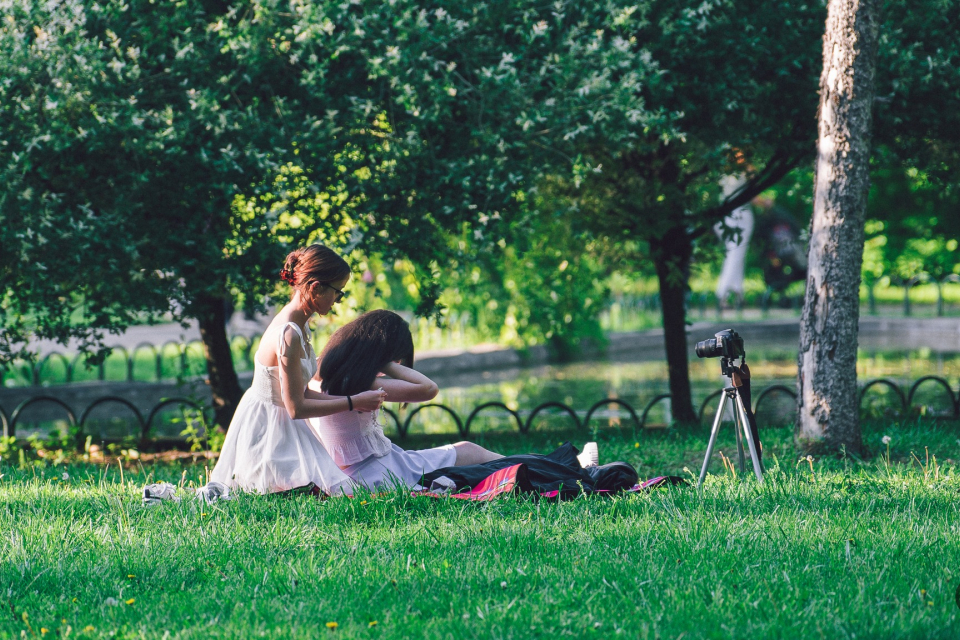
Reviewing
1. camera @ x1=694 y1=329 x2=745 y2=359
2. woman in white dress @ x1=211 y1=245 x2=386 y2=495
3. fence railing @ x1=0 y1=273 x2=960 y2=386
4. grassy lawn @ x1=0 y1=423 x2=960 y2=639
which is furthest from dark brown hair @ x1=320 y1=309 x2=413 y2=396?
fence railing @ x1=0 y1=273 x2=960 y2=386

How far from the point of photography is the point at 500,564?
3953mm

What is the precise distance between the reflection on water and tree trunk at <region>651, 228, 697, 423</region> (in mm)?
1094

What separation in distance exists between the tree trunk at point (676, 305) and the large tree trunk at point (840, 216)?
2416mm

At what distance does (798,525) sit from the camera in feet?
14.5

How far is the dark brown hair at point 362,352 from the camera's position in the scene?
5.13 metres

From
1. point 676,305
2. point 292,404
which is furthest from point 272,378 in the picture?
point 676,305

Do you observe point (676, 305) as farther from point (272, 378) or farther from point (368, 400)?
point (272, 378)

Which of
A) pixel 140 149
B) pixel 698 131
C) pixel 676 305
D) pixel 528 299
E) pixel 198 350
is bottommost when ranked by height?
pixel 198 350

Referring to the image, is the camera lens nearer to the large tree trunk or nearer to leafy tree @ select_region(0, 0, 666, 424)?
the large tree trunk

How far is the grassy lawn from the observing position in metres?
3.36

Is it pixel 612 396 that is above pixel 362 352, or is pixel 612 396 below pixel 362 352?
below

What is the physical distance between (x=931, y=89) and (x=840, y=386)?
2.71 metres

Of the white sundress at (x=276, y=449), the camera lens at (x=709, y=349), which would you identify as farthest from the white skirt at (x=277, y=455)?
the camera lens at (x=709, y=349)

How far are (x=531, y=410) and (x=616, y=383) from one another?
2927 mm
